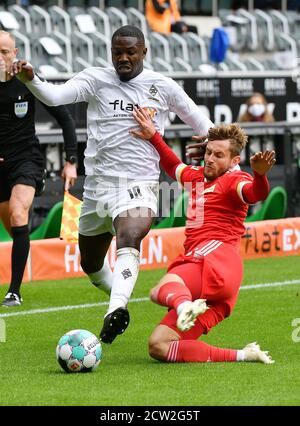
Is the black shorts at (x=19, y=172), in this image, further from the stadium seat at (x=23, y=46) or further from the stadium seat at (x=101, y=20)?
the stadium seat at (x=101, y=20)

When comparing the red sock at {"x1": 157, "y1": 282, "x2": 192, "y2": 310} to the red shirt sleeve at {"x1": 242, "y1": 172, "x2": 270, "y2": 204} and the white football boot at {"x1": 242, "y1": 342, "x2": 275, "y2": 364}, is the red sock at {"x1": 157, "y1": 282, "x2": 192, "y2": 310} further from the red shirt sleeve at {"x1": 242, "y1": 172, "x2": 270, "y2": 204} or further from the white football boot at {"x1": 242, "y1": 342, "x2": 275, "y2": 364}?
the red shirt sleeve at {"x1": 242, "y1": 172, "x2": 270, "y2": 204}

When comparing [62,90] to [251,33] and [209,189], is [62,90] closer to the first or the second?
[209,189]

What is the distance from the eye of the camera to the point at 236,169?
764 centimetres

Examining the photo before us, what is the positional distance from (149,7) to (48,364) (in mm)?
13603

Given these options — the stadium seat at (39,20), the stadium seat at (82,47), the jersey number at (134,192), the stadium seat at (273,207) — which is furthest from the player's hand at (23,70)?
the stadium seat at (39,20)

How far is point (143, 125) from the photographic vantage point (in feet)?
26.3

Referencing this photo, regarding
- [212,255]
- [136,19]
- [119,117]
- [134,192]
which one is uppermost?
[136,19]

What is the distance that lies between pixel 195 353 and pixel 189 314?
0.65m

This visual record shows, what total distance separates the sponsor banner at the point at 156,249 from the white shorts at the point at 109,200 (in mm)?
3049

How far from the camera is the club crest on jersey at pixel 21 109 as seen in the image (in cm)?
998

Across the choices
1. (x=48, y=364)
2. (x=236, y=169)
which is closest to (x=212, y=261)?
(x=236, y=169)

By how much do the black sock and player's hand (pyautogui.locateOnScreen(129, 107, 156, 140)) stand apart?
7.16 feet

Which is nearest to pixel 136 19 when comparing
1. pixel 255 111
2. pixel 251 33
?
pixel 251 33

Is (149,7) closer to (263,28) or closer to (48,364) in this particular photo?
(263,28)
